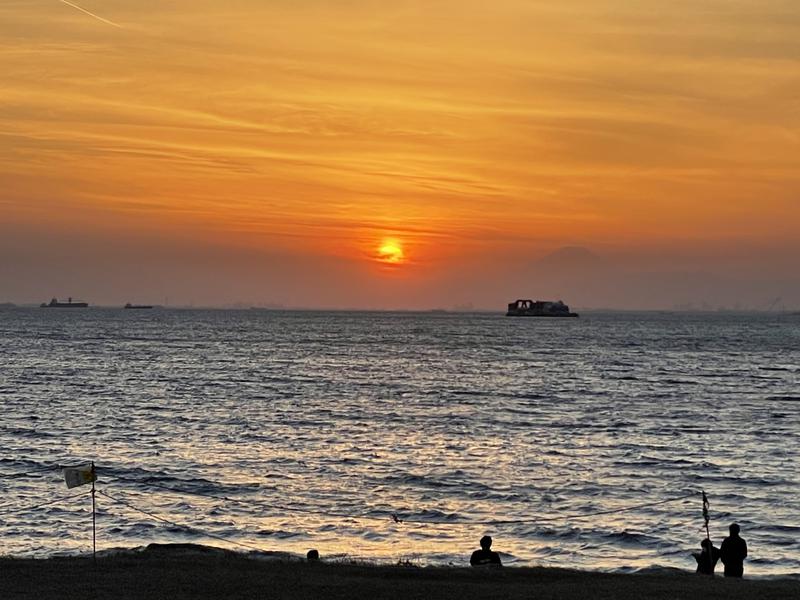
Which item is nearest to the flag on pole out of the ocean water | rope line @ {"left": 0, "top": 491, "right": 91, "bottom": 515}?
the ocean water

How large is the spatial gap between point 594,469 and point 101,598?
25.3 m

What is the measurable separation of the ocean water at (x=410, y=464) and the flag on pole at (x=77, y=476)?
461 cm

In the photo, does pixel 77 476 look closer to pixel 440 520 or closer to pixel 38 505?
pixel 38 505

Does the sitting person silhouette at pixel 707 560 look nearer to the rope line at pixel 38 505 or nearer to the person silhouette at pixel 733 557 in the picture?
the person silhouette at pixel 733 557

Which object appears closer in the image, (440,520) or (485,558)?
(485,558)

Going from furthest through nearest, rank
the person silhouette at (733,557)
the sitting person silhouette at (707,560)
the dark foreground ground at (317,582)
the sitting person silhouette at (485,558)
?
the sitting person silhouette at (485,558)
the sitting person silhouette at (707,560)
the person silhouette at (733,557)
the dark foreground ground at (317,582)

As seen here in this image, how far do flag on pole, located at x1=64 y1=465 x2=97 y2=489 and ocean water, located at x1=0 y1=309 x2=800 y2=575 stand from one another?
4.61 m

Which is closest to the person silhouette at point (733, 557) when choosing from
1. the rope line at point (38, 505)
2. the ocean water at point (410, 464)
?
the ocean water at point (410, 464)

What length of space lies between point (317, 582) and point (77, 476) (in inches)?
249

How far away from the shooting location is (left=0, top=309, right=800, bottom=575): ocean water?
26.9m

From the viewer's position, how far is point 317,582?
58.4ft

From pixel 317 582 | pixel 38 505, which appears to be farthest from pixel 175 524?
pixel 317 582

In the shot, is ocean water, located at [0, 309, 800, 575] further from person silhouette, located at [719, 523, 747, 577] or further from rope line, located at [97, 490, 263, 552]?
person silhouette, located at [719, 523, 747, 577]

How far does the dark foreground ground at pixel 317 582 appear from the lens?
1683 centimetres
